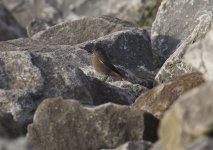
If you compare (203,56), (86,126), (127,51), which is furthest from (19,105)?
(127,51)

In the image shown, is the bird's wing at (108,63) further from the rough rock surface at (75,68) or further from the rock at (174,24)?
the rock at (174,24)

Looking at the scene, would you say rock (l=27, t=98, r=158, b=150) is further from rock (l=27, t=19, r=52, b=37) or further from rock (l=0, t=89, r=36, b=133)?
rock (l=27, t=19, r=52, b=37)

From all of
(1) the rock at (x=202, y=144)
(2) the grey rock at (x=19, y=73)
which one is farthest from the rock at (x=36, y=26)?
(1) the rock at (x=202, y=144)

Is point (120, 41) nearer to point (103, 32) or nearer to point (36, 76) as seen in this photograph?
point (103, 32)

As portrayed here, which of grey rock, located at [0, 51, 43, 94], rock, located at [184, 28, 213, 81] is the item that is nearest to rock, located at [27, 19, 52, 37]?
grey rock, located at [0, 51, 43, 94]

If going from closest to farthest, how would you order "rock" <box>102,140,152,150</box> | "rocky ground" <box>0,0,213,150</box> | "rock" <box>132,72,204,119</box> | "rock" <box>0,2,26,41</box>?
"rocky ground" <box>0,0,213,150</box>
"rock" <box>102,140,152,150</box>
"rock" <box>132,72,204,119</box>
"rock" <box>0,2,26,41</box>

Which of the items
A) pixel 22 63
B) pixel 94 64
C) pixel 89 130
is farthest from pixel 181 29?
pixel 89 130
